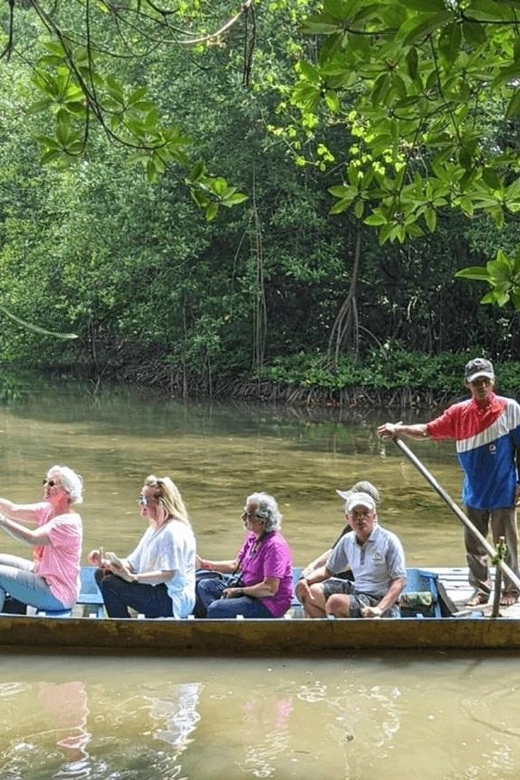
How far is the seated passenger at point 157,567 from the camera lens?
6082mm

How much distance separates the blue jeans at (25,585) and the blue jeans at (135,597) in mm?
306

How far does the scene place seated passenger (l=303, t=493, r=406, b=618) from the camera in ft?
20.1

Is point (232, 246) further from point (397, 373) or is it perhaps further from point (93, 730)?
point (93, 730)

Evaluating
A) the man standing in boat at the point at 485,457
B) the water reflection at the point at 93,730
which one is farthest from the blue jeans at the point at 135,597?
the man standing in boat at the point at 485,457

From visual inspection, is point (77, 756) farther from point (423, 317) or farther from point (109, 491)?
point (423, 317)

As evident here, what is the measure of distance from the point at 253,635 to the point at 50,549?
131 cm

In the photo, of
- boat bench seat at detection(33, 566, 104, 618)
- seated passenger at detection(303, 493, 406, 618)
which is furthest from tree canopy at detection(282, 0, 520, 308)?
boat bench seat at detection(33, 566, 104, 618)

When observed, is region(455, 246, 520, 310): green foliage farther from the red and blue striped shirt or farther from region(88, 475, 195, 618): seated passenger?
the red and blue striped shirt

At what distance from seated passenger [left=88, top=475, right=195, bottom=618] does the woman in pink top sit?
0.59 feet

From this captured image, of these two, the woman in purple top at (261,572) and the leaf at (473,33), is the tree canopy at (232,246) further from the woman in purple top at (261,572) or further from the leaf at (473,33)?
the leaf at (473,33)

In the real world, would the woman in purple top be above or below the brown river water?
above

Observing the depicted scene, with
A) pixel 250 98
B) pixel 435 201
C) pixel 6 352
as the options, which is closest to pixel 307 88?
pixel 435 201

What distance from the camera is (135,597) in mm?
6258

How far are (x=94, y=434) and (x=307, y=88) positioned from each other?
611 inches
